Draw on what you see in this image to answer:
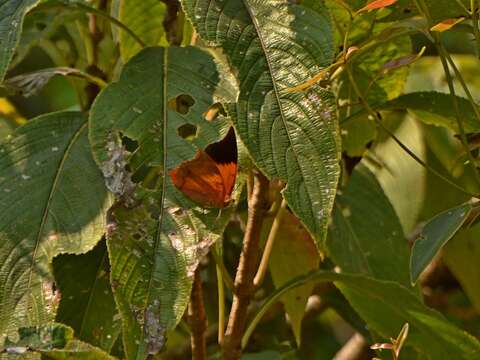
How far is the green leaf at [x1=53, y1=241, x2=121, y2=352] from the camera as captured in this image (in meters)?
1.46

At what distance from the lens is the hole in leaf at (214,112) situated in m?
1.37

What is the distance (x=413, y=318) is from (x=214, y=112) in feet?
1.29

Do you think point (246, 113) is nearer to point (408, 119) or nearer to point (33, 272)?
point (33, 272)

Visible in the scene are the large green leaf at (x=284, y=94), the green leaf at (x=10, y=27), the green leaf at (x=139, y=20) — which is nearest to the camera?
the large green leaf at (x=284, y=94)

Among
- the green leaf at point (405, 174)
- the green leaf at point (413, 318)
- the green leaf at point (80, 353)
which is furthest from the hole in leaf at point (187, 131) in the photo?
the green leaf at point (405, 174)

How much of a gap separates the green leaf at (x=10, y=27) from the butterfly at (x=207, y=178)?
0.23m

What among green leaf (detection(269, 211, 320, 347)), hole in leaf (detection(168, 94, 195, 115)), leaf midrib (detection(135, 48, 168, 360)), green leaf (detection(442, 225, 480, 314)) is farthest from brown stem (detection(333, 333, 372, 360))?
leaf midrib (detection(135, 48, 168, 360))

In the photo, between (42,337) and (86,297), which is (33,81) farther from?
(42,337)

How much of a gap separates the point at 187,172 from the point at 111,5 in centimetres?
49

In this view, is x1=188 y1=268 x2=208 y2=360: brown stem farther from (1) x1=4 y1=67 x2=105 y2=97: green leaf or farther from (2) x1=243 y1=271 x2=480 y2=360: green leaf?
(1) x1=4 y1=67 x2=105 y2=97: green leaf

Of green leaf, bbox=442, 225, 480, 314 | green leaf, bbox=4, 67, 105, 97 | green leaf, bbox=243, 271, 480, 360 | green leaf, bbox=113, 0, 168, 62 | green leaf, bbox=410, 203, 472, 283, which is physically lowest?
green leaf, bbox=442, 225, 480, 314

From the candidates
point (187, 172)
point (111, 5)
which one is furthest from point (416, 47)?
point (187, 172)

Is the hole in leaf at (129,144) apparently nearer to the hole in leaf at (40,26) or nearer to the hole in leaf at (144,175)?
the hole in leaf at (144,175)

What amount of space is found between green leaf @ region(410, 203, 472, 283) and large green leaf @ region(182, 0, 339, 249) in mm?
110
